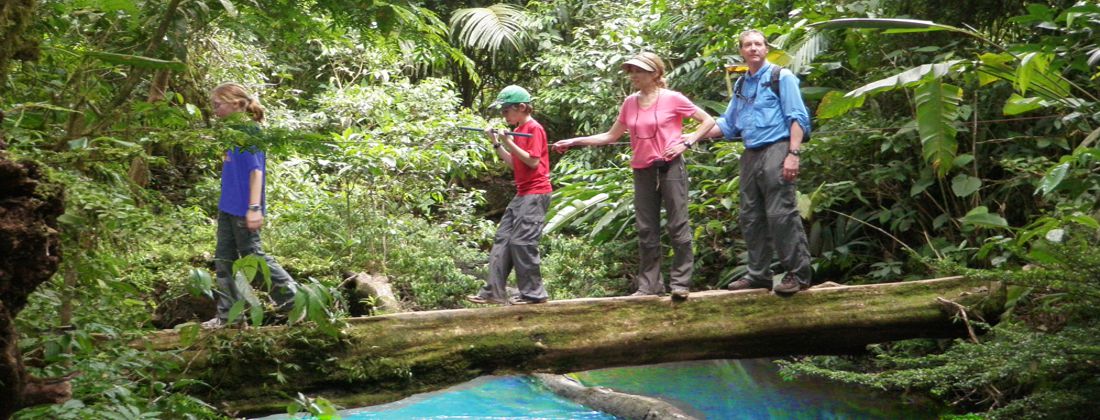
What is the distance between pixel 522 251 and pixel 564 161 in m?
6.08

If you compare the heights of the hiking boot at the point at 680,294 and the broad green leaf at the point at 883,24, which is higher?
the broad green leaf at the point at 883,24

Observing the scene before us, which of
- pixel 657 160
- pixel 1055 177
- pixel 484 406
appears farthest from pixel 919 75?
pixel 484 406

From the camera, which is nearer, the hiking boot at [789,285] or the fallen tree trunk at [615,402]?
the hiking boot at [789,285]

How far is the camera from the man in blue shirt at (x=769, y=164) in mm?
5391

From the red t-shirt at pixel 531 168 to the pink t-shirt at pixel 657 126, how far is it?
52 centimetres

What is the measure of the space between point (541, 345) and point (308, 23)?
2.00 metres

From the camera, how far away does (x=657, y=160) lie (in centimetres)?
558

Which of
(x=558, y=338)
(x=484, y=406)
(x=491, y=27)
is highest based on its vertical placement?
(x=491, y=27)

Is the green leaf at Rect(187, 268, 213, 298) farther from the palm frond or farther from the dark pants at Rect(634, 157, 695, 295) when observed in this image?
the palm frond

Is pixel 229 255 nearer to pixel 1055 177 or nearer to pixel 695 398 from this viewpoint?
pixel 695 398

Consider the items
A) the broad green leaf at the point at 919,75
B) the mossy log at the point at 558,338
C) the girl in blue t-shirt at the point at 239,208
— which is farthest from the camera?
the girl in blue t-shirt at the point at 239,208

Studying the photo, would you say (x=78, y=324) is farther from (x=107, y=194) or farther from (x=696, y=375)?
(x=696, y=375)

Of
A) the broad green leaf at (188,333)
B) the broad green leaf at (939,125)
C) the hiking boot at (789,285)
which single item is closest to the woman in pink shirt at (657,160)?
the hiking boot at (789,285)

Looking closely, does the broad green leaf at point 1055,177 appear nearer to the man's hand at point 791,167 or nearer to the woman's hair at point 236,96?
the man's hand at point 791,167
